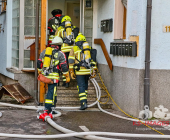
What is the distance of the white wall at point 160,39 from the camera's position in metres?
8.12

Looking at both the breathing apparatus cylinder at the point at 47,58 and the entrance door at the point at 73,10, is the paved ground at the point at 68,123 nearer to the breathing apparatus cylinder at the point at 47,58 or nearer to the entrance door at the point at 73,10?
the breathing apparatus cylinder at the point at 47,58

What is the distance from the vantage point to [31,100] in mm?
10734

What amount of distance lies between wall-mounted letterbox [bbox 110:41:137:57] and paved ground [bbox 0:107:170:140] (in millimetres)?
1605

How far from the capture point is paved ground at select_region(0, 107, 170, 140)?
6994 mm

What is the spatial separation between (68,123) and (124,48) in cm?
242

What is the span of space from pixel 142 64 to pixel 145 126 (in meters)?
1.46

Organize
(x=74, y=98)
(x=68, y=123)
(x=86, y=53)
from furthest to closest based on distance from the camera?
(x=74, y=98) → (x=86, y=53) → (x=68, y=123)

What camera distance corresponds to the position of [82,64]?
9062 millimetres

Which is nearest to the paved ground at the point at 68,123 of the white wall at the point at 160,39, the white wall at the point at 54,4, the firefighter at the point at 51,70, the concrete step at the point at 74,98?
the firefighter at the point at 51,70

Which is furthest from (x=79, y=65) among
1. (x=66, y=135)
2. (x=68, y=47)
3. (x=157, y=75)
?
(x=66, y=135)

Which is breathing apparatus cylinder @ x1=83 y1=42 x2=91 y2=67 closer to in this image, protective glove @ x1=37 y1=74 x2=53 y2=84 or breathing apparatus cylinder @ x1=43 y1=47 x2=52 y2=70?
breathing apparatus cylinder @ x1=43 y1=47 x2=52 y2=70

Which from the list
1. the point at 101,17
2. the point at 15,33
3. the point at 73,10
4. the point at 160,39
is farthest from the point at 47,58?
the point at 73,10

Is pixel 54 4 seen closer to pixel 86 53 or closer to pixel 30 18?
pixel 30 18

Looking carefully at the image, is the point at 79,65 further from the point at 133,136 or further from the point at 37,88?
the point at 133,136
